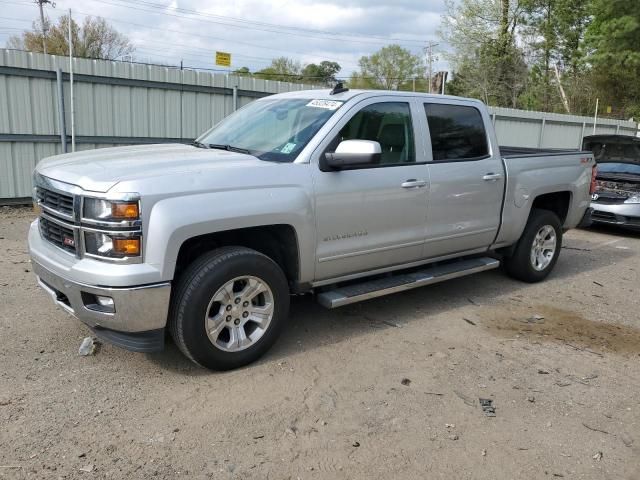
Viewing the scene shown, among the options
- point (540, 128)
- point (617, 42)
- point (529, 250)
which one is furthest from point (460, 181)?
point (617, 42)

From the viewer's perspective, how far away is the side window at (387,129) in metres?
4.48

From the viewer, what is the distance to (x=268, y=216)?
378cm

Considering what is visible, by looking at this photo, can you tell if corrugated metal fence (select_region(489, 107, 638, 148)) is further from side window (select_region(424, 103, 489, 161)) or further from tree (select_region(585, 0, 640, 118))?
side window (select_region(424, 103, 489, 161))

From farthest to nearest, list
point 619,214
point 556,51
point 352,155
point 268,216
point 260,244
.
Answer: point 556,51, point 619,214, point 260,244, point 352,155, point 268,216

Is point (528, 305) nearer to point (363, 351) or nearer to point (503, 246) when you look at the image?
point (503, 246)

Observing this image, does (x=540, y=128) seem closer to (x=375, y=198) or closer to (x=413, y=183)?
(x=413, y=183)

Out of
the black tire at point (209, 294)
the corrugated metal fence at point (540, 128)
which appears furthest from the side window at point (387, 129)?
the corrugated metal fence at point (540, 128)

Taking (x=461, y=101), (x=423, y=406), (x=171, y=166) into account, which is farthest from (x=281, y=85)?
(x=423, y=406)

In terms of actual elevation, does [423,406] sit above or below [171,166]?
below

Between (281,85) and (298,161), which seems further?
(281,85)

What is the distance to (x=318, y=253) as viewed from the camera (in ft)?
13.7

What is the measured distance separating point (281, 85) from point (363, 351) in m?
8.72

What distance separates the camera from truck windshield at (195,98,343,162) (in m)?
4.22

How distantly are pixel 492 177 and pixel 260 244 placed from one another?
252cm
